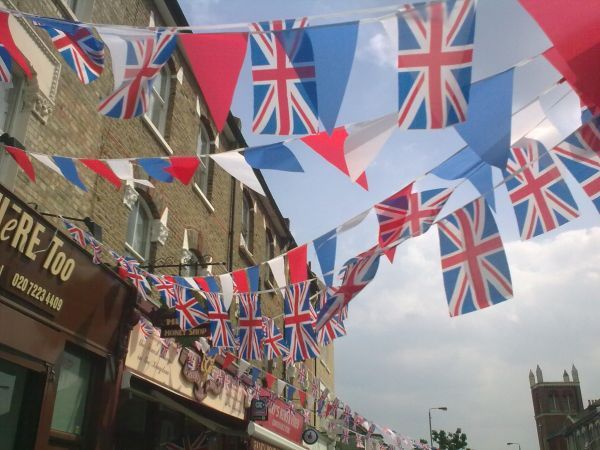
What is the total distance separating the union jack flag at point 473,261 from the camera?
5355mm

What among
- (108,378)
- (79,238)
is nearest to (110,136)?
(79,238)

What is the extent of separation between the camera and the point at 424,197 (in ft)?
19.1

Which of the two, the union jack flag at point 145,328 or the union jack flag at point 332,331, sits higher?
the union jack flag at point 332,331

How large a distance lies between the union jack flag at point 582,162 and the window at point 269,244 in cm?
1552

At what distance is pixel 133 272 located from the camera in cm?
805

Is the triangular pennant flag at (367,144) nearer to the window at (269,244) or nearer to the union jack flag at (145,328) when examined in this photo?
the union jack flag at (145,328)

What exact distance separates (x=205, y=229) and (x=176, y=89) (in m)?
3.11

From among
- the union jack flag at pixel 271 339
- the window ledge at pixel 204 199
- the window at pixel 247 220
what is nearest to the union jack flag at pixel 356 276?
the union jack flag at pixel 271 339

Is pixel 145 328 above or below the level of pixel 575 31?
below

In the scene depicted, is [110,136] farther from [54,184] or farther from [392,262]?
[392,262]

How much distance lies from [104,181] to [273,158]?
486cm

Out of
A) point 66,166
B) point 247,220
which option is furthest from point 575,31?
point 247,220

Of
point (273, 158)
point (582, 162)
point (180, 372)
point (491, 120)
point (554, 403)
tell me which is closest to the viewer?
point (491, 120)

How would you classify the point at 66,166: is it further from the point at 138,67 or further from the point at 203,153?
the point at 203,153
